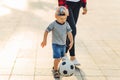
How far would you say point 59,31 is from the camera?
581 cm

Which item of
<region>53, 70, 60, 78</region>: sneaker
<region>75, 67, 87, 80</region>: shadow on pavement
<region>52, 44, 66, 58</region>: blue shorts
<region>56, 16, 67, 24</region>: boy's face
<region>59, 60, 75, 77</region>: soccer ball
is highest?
<region>56, 16, 67, 24</region>: boy's face

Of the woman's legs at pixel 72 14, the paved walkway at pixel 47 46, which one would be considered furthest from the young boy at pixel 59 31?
the paved walkway at pixel 47 46

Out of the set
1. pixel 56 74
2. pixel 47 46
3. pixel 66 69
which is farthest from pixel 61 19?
pixel 47 46

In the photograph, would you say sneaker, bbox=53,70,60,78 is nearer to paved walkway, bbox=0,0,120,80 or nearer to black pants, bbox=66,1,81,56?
paved walkway, bbox=0,0,120,80

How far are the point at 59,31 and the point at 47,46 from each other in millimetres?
2352

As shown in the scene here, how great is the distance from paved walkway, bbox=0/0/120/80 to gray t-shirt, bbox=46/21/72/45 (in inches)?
29.1

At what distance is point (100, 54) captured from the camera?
7.64 metres

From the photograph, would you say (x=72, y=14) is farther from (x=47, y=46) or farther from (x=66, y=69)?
(x=47, y=46)

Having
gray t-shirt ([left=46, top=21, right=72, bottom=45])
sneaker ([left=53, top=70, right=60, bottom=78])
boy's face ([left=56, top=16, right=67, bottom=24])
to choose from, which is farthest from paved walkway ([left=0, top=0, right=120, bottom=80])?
boy's face ([left=56, top=16, right=67, bottom=24])

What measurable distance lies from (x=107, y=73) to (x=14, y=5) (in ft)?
28.7

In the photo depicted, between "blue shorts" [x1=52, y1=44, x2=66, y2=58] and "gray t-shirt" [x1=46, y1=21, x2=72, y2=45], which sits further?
"blue shorts" [x1=52, y1=44, x2=66, y2=58]

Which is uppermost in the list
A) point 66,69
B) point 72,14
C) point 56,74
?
point 72,14

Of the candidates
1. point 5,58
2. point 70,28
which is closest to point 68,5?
point 70,28

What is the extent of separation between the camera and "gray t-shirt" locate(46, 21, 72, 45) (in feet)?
19.0
